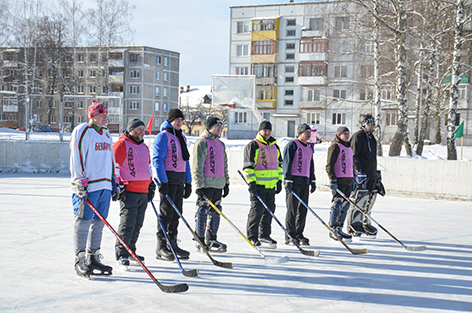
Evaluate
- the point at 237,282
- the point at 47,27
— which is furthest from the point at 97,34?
the point at 237,282

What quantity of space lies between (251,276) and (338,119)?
35.7 m

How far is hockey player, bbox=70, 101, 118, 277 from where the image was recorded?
15.0 feet

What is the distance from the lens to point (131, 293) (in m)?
4.19

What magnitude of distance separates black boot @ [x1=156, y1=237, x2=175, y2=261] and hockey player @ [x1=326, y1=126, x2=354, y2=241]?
2558 mm

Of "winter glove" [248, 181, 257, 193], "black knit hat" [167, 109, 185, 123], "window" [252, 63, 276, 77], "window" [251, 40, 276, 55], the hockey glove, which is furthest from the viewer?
"window" [252, 63, 276, 77]

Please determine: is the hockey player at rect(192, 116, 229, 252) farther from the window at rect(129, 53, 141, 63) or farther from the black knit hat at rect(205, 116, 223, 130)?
the window at rect(129, 53, 141, 63)

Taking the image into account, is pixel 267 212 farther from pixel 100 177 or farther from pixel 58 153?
pixel 58 153

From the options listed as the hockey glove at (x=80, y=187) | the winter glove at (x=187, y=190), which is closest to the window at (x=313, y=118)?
the winter glove at (x=187, y=190)

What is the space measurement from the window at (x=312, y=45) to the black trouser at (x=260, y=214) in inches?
1321

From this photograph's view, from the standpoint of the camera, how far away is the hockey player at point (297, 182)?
6.42m

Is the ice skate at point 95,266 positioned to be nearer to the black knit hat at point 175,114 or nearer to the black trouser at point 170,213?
the black trouser at point 170,213

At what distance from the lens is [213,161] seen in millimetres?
5949

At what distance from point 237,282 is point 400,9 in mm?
13763

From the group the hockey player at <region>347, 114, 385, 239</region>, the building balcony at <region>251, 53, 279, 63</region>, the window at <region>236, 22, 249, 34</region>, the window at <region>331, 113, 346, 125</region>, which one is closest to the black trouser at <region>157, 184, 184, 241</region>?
the hockey player at <region>347, 114, 385, 239</region>
